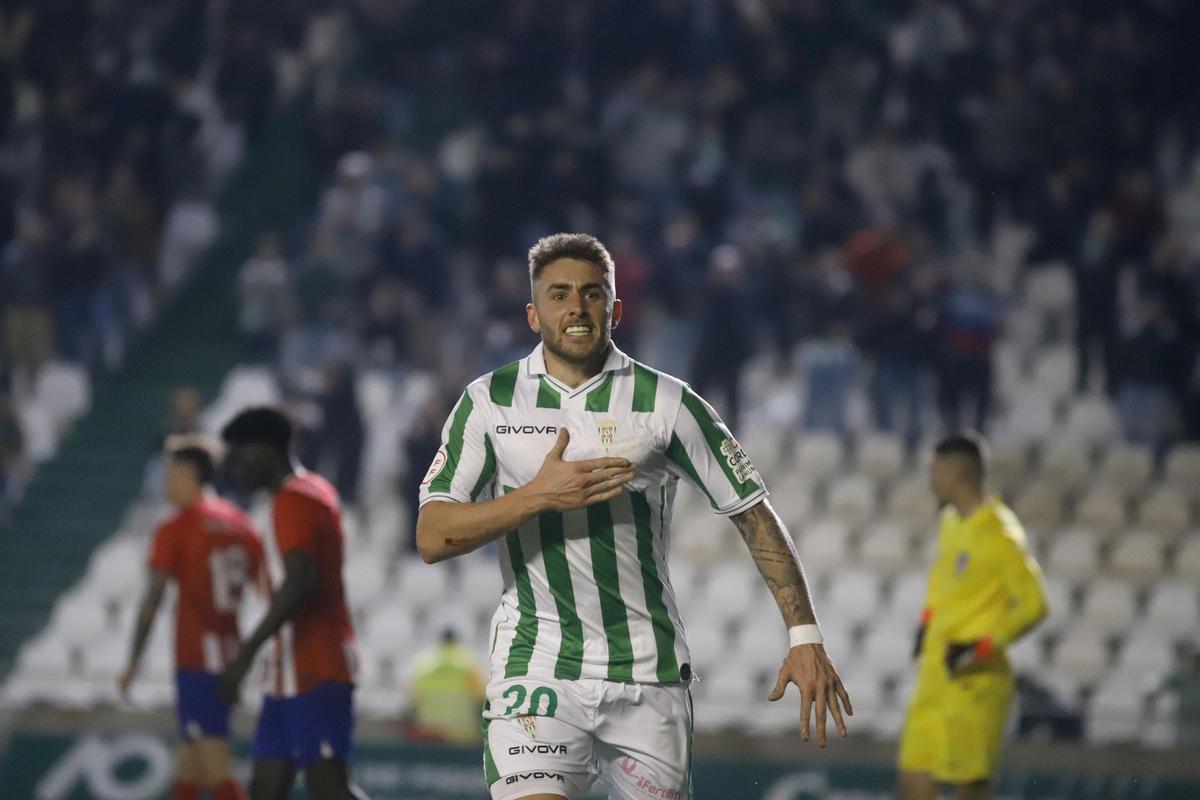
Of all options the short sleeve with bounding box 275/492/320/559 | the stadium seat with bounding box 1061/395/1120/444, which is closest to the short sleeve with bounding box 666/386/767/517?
the short sleeve with bounding box 275/492/320/559

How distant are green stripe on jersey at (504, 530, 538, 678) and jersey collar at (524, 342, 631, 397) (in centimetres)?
41

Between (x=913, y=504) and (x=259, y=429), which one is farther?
(x=913, y=504)

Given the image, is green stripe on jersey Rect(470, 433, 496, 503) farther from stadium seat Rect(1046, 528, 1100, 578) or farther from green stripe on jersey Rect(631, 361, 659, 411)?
stadium seat Rect(1046, 528, 1100, 578)

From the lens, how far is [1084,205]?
14984 mm

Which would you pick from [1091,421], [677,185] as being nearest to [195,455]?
[1091,421]

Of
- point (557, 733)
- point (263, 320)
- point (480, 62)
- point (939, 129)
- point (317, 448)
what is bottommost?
point (557, 733)

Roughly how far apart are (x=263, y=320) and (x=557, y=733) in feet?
38.2

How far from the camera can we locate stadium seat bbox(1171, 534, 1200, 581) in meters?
12.8

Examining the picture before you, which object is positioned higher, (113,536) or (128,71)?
(128,71)

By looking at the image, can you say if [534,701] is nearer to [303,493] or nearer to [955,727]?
[303,493]

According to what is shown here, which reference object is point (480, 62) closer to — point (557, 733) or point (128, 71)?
point (128, 71)

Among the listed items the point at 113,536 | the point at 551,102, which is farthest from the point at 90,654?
the point at 551,102

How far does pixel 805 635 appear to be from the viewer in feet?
14.4

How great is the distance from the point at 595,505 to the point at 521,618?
375 mm
